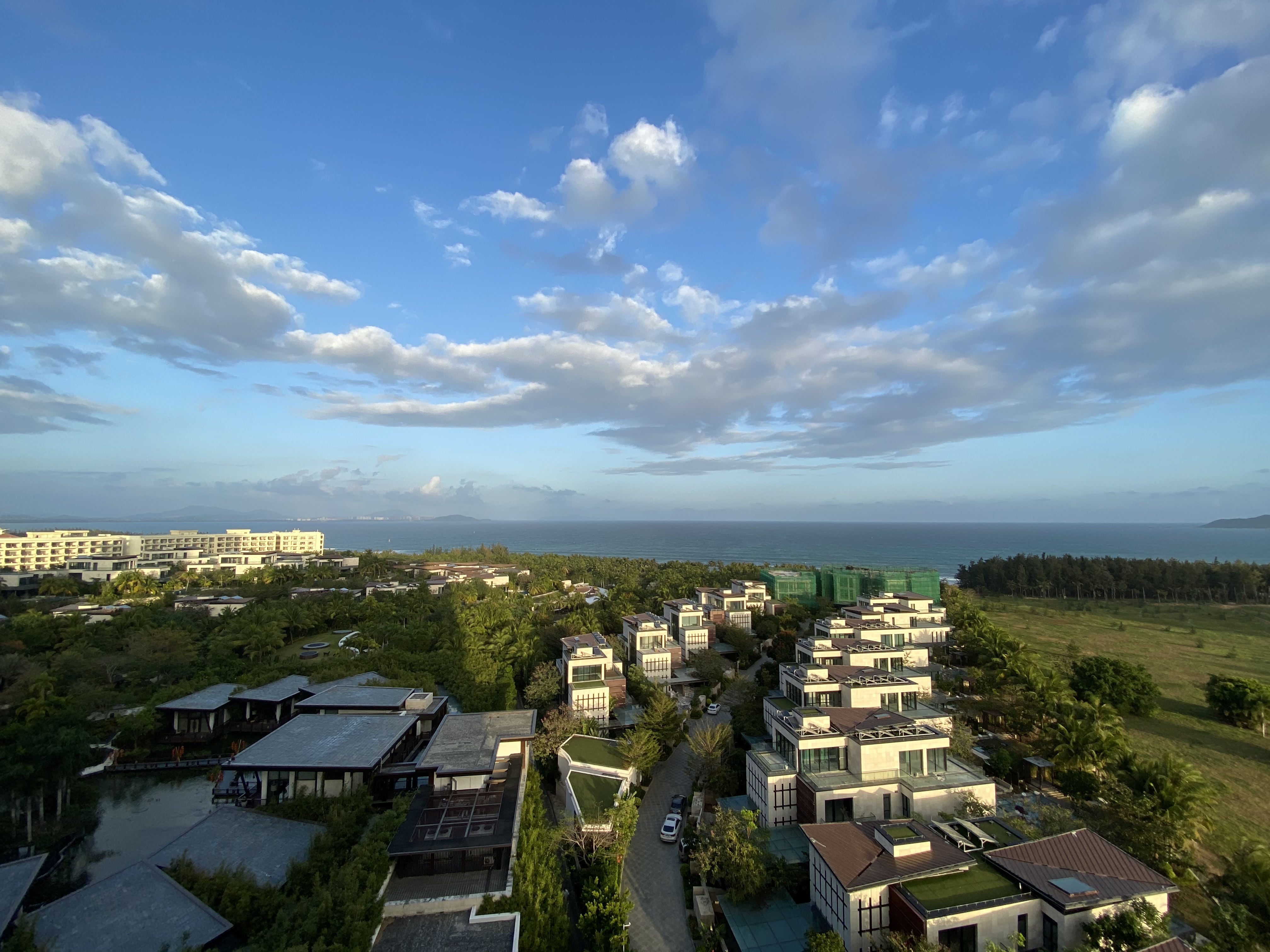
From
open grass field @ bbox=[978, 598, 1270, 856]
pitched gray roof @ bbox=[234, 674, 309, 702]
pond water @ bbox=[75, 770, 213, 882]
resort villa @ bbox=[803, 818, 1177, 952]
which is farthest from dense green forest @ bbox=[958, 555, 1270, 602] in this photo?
pond water @ bbox=[75, 770, 213, 882]

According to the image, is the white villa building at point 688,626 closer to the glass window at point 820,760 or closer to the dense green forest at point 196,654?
the dense green forest at point 196,654

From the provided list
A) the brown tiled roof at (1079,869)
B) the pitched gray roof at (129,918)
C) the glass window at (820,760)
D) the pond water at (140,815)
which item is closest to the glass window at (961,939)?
the brown tiled roof at (1079,869)

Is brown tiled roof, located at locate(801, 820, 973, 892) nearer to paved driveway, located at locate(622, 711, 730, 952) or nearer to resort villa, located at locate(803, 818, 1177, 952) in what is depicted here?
resort villa, located at locate(803, 818, 1177, 952)

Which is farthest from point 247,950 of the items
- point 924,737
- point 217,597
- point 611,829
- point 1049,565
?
point 1049,565

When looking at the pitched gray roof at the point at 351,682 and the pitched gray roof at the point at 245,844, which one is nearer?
the pitched gray roof at the point at 245,844

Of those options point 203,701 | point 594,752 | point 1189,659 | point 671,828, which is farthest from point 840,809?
point 1189,659

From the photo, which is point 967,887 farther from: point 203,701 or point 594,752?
point 203,701
